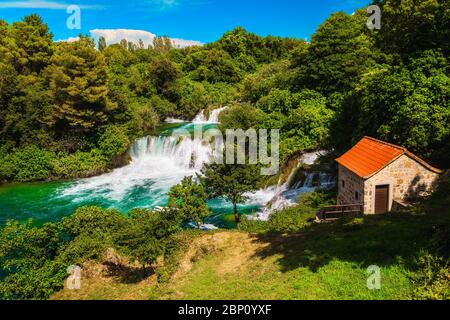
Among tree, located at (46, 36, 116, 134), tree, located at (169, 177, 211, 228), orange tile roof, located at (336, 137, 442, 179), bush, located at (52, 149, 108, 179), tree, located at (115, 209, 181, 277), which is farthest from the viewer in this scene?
tree, located at (46, 36, 116, 134)

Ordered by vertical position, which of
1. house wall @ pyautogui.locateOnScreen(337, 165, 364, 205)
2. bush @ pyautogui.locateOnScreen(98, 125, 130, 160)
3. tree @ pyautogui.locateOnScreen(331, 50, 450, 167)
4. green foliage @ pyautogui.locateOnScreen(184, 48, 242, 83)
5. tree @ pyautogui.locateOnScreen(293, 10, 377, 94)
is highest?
green foliage @ pyautogui.locateOnScreen(184, 48, 242, 83)

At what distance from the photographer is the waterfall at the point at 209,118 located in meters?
44.5

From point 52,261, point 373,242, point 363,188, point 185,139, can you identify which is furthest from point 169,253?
point 185,139

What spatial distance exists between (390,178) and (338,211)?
8.70 feet

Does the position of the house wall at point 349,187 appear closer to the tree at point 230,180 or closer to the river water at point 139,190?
the river water at point 139,190

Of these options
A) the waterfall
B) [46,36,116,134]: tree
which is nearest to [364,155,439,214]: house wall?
[46,36,116,134]: tree

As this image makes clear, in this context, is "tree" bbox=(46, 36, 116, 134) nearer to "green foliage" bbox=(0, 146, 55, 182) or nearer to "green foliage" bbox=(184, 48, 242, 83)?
"green foliage" bbox=(0, 146, 55, 182)

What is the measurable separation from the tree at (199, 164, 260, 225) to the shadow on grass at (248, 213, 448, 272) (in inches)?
146

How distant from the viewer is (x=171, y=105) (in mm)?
48344

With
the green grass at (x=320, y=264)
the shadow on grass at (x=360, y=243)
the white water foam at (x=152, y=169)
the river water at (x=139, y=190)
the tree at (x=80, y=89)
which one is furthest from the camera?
the tree at (x=80, y=89)

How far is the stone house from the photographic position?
14562 millimetres

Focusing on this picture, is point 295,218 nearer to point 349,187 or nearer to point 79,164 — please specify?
point 349,187

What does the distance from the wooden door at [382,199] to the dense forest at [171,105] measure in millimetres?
2879

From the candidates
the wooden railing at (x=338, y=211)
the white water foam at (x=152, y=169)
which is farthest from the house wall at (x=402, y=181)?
the white water foam at (x=152, y=169)
